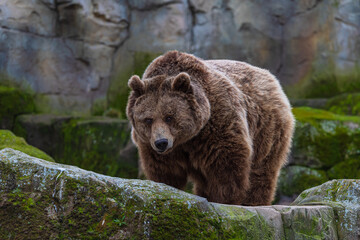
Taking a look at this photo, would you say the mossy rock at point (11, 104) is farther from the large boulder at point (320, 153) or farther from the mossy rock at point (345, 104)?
the mossy rock at point (345, 104)

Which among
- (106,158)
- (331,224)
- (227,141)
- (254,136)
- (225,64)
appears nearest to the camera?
(331,224)

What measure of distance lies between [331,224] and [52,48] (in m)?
10.0

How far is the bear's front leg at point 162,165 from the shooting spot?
16.4 ft

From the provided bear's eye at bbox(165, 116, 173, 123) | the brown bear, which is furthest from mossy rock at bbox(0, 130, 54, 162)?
bear's eye at bbox(165, 116, 173, 123)

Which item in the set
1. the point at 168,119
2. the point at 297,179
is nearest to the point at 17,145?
the point at 168,119

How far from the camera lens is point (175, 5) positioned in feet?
43.5

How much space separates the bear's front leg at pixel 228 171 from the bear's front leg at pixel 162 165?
40 cm

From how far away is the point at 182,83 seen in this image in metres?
4.80

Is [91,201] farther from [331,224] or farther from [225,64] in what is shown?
[225,64]

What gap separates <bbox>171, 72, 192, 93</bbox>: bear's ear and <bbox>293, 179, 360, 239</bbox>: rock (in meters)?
1.69

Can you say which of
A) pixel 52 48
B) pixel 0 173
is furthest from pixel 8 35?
pixel 0 173

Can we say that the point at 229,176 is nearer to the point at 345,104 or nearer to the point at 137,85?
the point at 137,85

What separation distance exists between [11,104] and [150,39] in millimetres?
4412

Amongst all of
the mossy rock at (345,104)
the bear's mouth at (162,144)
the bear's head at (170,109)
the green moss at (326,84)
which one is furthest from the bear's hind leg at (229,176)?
the green moss at (326,84)
